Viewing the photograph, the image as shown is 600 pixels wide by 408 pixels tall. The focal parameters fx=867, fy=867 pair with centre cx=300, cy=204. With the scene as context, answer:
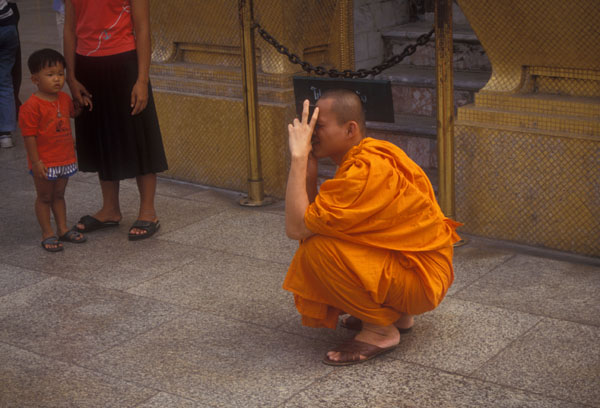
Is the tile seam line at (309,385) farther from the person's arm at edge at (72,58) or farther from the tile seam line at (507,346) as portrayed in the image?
the person's arm at edge at (72,58)

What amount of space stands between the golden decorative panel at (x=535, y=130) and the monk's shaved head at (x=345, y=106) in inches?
61.6

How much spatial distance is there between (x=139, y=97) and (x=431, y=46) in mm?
2710

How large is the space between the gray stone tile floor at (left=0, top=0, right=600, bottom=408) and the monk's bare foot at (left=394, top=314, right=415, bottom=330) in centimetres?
6

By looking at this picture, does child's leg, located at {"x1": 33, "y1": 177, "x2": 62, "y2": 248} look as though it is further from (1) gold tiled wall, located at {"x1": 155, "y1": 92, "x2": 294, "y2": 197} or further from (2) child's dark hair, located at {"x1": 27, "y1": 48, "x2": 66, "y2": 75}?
(1) gold tiled wall, located at {"x1": 155, "y1": 92, "x2": 294, "y2": 197}

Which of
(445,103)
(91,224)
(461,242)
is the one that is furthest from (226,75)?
(461,242)

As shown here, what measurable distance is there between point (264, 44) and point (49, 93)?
5.50ft

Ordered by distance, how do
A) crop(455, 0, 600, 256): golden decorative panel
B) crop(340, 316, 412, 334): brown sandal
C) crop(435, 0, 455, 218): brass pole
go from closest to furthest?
1. crop(340, 316, 412, 334): brown sandal
2. crop(455, 0, 600, 256): golden decorative panel
3. crop(435, 0, 455, 218): brass pole

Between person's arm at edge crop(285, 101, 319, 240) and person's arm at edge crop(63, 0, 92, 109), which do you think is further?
person's arm at edge crop(63, 0, 92, 109)

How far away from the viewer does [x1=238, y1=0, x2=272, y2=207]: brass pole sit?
5699 mm

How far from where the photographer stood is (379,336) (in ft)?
12.1

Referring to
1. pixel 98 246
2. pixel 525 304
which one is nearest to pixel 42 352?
pixel 98 246

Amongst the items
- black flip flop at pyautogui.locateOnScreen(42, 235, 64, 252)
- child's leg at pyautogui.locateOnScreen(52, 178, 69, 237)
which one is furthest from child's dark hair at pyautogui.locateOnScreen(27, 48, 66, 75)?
black flip flop at pyautogui.locateOnScreen(42, 235, 64, 252)

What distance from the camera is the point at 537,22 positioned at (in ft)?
15.4

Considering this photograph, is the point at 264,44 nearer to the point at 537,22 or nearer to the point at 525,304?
the point at 537,22
